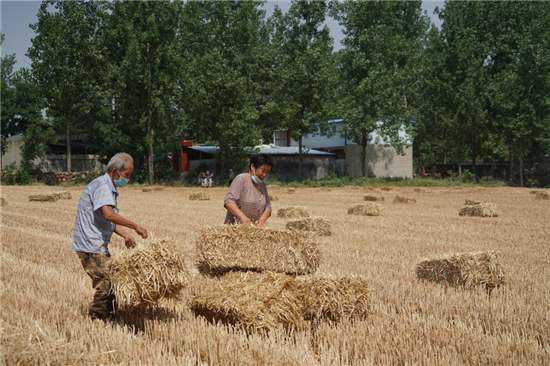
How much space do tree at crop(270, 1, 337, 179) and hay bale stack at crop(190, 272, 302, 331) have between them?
36.9m

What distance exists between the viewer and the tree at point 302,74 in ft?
139

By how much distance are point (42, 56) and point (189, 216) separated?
32296 millimetres

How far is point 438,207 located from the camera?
19812mm

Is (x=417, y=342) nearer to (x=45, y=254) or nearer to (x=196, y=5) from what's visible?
(x=45, y=254)

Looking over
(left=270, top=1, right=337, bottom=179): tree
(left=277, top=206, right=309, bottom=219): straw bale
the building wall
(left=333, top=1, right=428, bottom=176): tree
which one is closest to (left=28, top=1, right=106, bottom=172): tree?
(left=270, top=1, right=337, bottom=179): tree

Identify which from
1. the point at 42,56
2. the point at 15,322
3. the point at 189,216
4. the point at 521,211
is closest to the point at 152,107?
Answer: the point at 42,56

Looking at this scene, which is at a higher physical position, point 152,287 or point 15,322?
point 152,287

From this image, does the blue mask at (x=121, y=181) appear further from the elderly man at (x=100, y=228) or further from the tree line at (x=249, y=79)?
the tree line at (x=249, y=79)

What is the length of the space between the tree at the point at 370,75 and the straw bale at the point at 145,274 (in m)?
39.2

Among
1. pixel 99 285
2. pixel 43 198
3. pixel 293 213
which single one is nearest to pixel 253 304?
pixel 99 285

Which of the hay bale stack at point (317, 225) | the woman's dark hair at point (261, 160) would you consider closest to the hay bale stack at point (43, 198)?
the hay bale stack at point (317, 225)

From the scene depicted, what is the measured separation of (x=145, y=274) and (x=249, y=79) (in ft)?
136

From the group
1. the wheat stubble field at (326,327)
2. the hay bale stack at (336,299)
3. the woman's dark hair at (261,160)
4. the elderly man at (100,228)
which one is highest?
the woman's dark hair at (261,160)

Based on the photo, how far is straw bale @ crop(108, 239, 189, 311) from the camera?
177 inches
